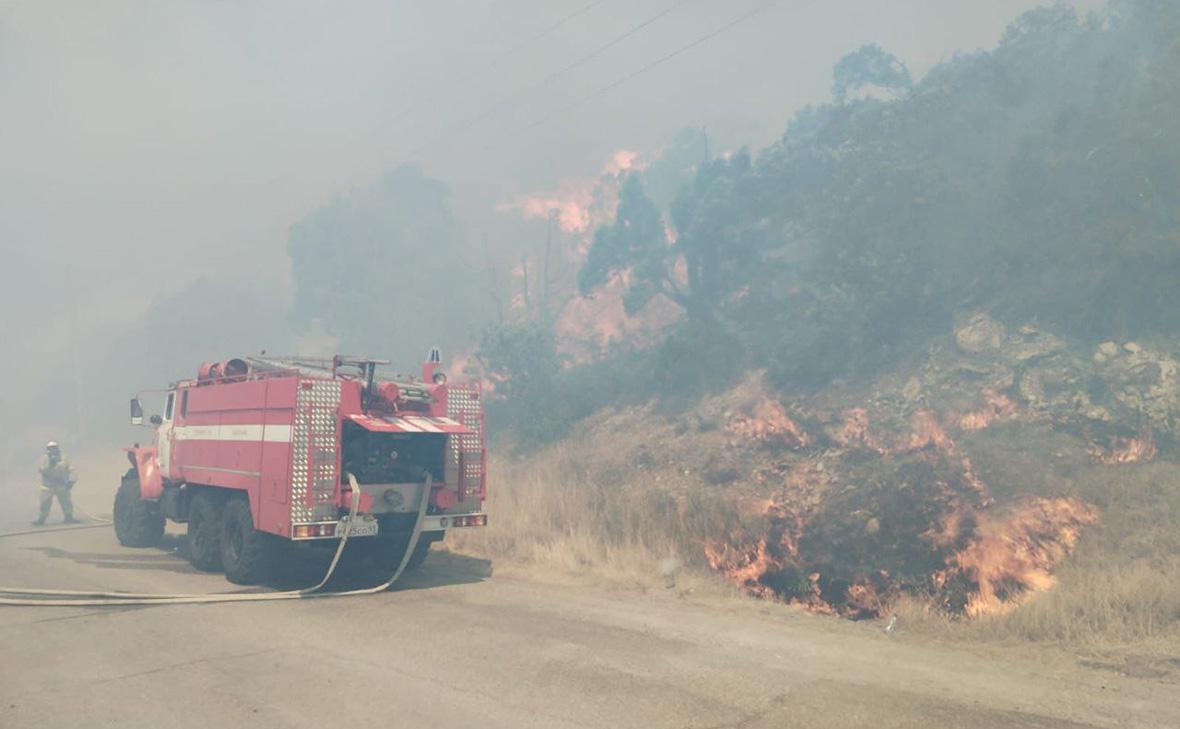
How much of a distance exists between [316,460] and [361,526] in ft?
3.41

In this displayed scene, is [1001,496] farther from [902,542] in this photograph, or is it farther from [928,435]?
[928,435]

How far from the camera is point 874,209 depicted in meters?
24.3

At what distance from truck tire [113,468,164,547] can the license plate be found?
21.7ft

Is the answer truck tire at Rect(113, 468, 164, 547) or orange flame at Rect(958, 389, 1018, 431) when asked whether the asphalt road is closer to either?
truck tire at Rect(113, 468, 164, 547)

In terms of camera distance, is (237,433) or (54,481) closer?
(237,433)

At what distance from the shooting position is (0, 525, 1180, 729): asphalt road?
5.24 meters

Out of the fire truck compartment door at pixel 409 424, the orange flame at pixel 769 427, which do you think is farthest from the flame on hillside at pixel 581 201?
the fire truck compartment door at pixel 409 424

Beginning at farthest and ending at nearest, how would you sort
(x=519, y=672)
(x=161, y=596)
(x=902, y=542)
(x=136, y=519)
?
(x=136, y=519), (x=902, y=542), (x=161, y=596), (x=519, y=672)

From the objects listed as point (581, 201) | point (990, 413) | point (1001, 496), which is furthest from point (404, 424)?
point (581, 201)

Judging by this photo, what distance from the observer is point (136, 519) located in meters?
14.2

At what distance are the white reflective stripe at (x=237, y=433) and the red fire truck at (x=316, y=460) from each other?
0.02 meters

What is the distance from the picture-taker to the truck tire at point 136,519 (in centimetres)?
1411

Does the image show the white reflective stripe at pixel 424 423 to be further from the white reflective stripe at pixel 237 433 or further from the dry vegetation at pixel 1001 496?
the dry vegetation at pixel 1001 496

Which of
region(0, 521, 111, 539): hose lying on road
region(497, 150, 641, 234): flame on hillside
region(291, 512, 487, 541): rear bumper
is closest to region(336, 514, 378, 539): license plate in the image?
region(291, 512, 487, 541): rear bumper
